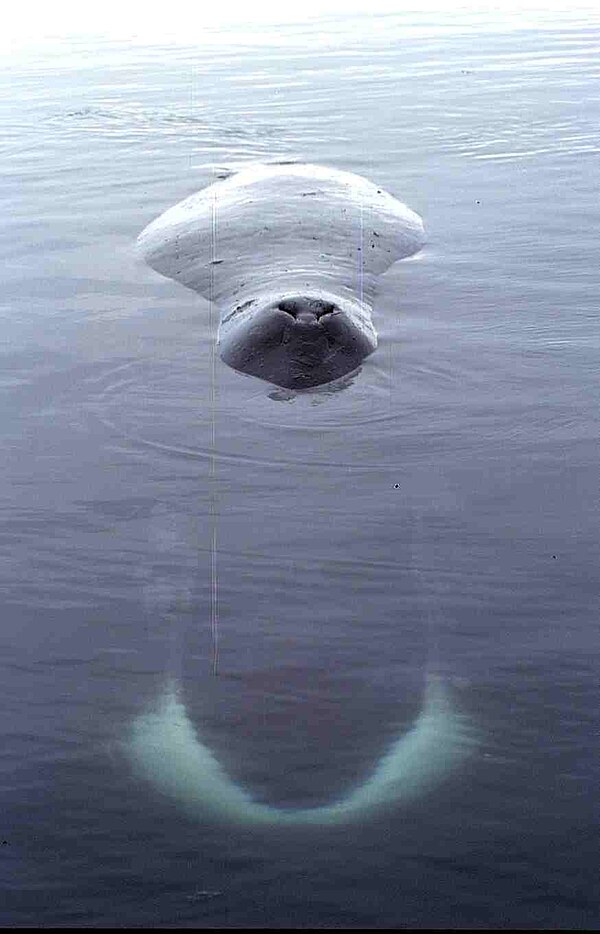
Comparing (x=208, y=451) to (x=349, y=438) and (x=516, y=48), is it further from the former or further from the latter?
(x=516, y=48)

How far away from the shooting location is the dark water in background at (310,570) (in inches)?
340

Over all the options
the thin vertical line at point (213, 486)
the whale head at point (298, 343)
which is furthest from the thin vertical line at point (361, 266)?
the thin vertical line at point (213, 486)

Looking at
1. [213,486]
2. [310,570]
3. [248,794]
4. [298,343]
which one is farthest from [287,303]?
[248,794]

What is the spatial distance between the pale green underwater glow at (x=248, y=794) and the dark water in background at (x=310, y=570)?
11 centimetres

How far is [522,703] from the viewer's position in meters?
10.0

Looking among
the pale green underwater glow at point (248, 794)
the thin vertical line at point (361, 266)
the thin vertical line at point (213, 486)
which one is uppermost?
the thin vertical line at point (361, 266)

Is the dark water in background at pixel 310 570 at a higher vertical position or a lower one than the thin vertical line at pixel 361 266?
lower

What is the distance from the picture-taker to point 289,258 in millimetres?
17891

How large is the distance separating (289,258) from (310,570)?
23.2 ft

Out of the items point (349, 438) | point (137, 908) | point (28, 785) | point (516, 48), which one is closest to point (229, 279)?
point (349, 438)

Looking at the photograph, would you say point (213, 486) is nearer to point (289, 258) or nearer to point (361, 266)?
point (289, 258)

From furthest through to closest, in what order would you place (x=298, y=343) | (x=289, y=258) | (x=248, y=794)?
(x=289, y=258) → (x=298, y=343) → (x=248, y=794)

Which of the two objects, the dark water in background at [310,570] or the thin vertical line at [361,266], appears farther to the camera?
the thin vertical line at [361,266]

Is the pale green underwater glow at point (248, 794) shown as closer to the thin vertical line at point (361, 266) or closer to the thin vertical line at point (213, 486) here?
the thin vertical line at point (213, 486)
